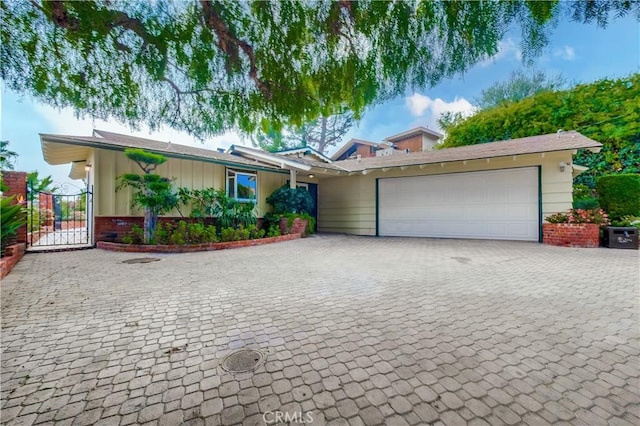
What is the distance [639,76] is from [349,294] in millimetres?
14845

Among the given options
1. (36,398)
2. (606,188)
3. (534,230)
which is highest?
(606,188)

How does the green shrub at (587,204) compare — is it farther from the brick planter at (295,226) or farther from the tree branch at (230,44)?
the tree branch at (230,44)

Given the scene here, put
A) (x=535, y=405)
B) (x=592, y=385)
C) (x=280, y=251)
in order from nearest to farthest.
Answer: (x=535, y=405) → (x=592, y=385) → (x=280, y=251)

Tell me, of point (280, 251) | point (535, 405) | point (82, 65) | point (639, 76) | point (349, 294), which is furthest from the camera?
point (639, 76)

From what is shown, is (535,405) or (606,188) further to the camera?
(606,188)

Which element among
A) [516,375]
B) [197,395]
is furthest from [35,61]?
[516,375]

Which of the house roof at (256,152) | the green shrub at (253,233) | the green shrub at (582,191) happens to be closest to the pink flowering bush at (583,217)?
the house roof at (256,152)

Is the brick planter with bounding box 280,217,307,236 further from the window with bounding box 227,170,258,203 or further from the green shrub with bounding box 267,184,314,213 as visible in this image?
the window with bounding box 227,170,258,203

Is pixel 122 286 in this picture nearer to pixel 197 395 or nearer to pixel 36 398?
pixel 36 398

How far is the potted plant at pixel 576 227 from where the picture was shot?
24.0ft

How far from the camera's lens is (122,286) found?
3.90 meters

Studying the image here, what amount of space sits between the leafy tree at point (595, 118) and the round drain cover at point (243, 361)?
11.7m

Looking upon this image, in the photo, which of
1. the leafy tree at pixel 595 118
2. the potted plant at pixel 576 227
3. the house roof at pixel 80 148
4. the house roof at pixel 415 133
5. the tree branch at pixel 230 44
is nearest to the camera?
the tree branch at pixel 230 44

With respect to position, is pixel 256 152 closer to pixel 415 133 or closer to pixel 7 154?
pixel 7 154
